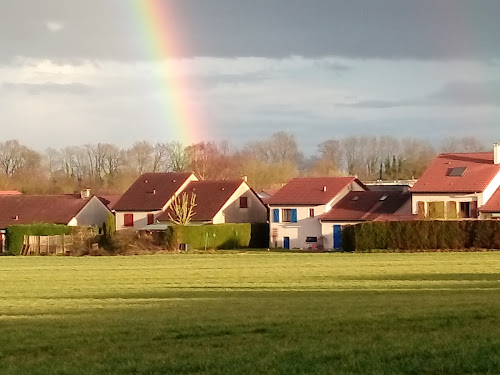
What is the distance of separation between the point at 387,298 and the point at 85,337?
8.25 metres

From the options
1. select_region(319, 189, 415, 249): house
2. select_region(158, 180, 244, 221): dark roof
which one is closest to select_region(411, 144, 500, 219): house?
select_region(319, 189, 415, 249): house

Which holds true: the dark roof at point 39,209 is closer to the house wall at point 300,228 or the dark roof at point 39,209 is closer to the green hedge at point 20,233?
the green hedge at point 20,233

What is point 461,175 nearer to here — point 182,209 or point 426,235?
point 426,235

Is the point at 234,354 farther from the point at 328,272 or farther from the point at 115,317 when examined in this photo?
the point at 328,272

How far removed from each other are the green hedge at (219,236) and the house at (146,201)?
402 inches

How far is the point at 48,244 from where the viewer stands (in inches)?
2739

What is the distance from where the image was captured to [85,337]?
13594 millimetres

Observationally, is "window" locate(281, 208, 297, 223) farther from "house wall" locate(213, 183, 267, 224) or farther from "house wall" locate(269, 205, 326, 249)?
"house wall" locate(213, 183, 267, 224)

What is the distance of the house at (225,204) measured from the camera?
82.2 meters

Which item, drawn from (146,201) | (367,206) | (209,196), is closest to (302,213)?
(367,206)

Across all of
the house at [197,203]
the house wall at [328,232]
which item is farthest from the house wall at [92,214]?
the house wall at [328,232]

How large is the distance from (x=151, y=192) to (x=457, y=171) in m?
29.3

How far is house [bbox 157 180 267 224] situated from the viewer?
270ft

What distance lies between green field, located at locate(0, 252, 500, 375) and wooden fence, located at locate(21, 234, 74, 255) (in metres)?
42.3
